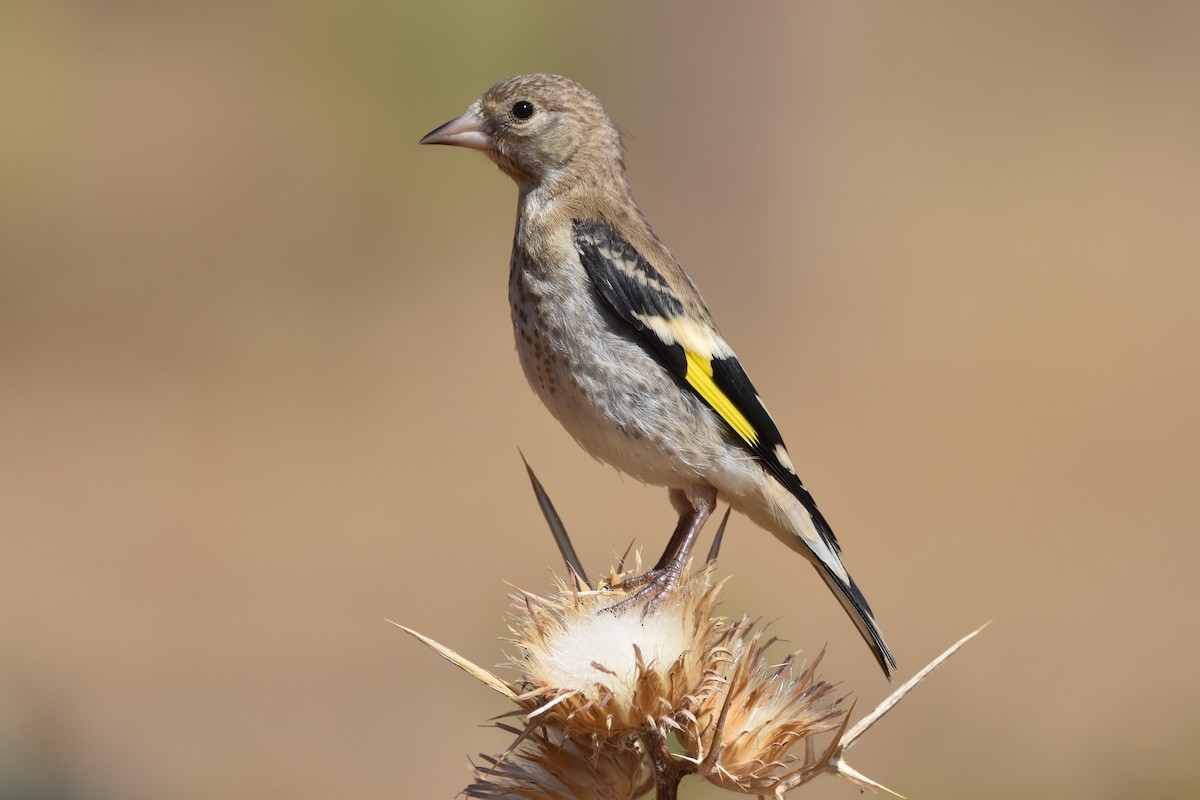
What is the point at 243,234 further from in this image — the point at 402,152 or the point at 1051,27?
the point at 1051,27

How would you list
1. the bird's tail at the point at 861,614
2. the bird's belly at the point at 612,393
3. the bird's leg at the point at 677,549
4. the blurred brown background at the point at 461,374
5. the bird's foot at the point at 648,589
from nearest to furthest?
the bird's foot at the point at 648,589, the bird's leg at the point at 677,549, the bird's tail at the point at 861,614, the bird's belly at the point at 612,393, the blurred brown background at the point at 461,374

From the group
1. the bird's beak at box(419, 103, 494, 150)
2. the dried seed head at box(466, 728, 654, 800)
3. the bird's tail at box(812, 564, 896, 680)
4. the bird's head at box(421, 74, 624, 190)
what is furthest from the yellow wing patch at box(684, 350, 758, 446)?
the dried seed head at box(466, 728, 654, 800)

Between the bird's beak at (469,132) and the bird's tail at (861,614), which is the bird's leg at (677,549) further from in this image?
the bird's beak at (469,132)

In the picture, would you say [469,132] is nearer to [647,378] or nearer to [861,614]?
[647,378]

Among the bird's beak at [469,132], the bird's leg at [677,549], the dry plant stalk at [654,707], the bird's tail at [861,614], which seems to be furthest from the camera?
the bird's beak at [469,132]

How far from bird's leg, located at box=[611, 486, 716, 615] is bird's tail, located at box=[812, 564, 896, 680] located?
346 millimetres

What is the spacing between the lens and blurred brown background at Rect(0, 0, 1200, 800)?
26.3 ft

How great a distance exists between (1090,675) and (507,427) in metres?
5.30

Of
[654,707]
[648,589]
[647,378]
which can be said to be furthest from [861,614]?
[654,707]

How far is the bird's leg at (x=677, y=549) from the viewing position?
3010 mm

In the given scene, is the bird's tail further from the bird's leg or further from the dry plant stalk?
the dry plant stalk

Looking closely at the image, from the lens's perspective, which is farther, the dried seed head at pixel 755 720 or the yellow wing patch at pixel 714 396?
the yellow wing patch at pixel 714 396

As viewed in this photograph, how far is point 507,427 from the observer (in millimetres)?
11891

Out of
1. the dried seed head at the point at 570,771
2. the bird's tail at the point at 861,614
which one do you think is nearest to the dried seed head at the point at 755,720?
the dried seed head at the point at 570,771
